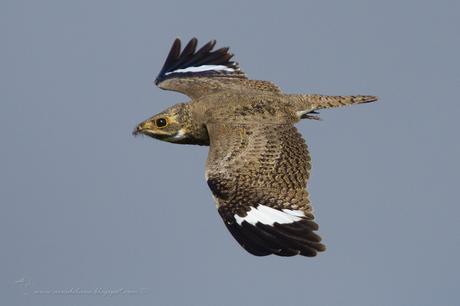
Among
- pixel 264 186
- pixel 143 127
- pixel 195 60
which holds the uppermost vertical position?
pixel 195 60

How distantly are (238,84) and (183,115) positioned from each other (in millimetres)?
2140

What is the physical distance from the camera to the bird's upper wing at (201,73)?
17500 millimetres

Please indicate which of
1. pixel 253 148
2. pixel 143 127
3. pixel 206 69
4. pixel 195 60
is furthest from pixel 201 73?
pixel 253 148

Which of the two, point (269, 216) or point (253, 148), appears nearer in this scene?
point (269, 216)

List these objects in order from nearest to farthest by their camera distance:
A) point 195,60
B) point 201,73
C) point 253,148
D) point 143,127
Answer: point 253,148
point 143,127
point 201,73
point 195,60

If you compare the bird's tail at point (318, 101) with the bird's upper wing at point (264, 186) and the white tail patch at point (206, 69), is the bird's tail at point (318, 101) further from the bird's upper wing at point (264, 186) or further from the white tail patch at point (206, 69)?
the white tail patch at point (206, 69)

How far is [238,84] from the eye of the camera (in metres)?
17.9

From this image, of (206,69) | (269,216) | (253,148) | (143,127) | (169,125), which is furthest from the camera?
(206,69)

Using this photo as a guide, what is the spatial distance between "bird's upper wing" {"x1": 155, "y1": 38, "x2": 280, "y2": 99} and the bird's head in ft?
3.50

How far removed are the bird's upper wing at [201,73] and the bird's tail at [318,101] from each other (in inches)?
38.9

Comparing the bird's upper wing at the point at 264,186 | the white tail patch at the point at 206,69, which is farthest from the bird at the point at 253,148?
the white tail patch at the point at 206,69

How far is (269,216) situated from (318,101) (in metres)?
3.59

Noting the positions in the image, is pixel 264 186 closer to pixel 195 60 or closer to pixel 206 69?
pixel 206 69

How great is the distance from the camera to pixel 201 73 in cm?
1870
